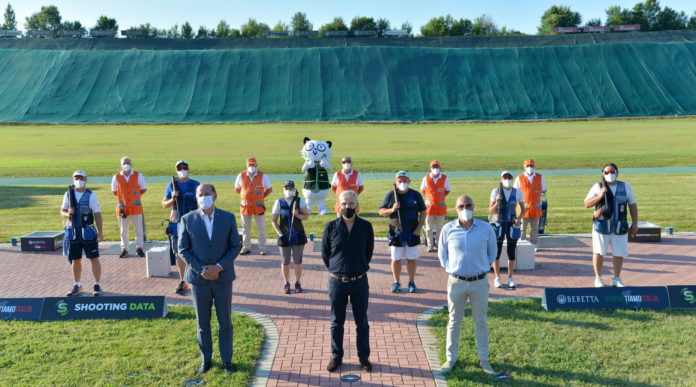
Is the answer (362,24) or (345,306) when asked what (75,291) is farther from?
(362,24)

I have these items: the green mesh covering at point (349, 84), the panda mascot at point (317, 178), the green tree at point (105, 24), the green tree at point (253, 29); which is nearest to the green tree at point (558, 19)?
the green mesh covering at point (349, 84)

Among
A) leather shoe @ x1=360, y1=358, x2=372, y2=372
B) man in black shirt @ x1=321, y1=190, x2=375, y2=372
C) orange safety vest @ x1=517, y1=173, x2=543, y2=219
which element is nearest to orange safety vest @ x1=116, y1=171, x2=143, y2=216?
man in black shirt @ x1=321, y1=190, x2=375, y2=372

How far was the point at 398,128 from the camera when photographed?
57.2m

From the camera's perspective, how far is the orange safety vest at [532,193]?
43.1 feet

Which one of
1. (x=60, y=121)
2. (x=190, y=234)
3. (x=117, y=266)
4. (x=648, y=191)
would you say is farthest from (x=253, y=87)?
(x=190, y=234)

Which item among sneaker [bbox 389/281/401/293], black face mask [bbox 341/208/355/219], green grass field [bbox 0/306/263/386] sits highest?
black face mask [bbox 341/208/355/219]

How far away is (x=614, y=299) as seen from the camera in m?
9.07

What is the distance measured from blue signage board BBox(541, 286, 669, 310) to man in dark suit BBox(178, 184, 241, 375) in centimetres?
495

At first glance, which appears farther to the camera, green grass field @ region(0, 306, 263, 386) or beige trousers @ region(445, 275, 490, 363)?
beige trousers @ region(445, 275, 490, 363)

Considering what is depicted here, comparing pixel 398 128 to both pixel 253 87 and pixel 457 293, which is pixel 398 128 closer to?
pixel 253 87

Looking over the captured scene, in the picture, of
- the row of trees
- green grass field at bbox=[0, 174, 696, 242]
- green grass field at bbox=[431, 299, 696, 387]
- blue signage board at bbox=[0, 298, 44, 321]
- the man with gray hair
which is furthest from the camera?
the row of trees

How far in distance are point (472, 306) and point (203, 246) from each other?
3.22m

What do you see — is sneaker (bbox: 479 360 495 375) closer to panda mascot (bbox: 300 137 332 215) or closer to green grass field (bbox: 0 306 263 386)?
green grass field (bbox: 0 306 263 386)

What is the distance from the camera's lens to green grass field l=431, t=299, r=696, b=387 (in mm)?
→ 6824
